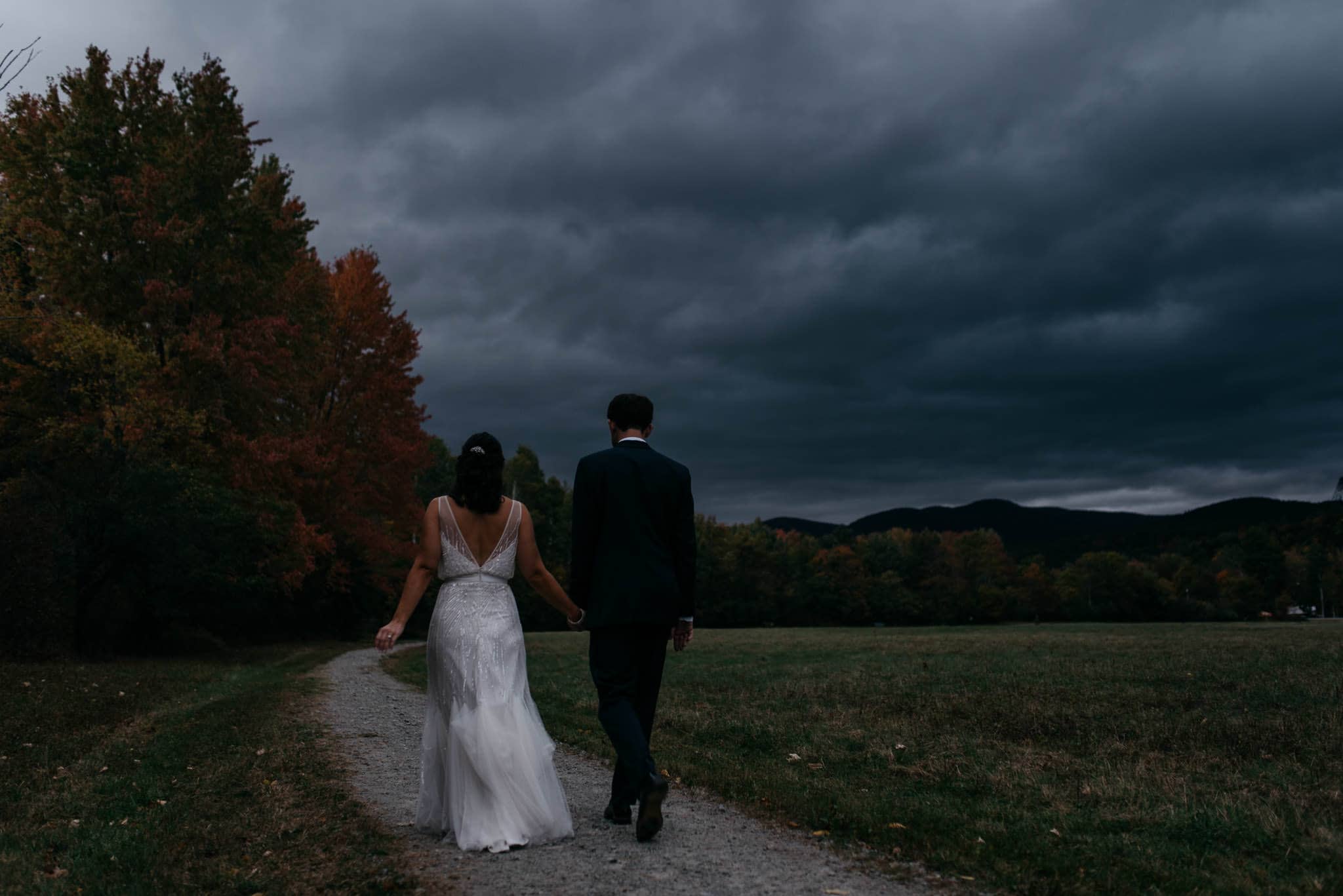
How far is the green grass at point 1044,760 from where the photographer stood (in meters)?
4.89

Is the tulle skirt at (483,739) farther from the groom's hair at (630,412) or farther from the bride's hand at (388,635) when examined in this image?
the groom's hair at (630,412)

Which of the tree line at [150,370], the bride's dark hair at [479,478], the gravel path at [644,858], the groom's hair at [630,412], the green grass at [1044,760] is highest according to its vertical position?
the tree line at [150,370]

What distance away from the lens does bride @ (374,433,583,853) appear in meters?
5.20

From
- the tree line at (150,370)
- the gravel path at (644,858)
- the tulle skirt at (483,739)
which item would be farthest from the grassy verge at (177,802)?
the tree line at (150,370)

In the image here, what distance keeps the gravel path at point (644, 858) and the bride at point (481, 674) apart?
0.17 m

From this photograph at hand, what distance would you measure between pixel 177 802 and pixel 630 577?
382 cm

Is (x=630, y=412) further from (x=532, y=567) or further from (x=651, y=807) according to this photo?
(x=651, y=807)

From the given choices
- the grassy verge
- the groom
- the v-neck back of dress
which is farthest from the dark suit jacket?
the grassy verge

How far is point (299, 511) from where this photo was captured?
81.9ft

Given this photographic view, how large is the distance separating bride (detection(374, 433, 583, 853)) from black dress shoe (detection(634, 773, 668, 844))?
1.51ft

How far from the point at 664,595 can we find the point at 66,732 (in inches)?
336

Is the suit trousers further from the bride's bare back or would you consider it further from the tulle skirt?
the bride's bare back

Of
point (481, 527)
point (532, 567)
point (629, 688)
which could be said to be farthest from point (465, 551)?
point (629, 688)

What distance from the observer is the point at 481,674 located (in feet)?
18.0
